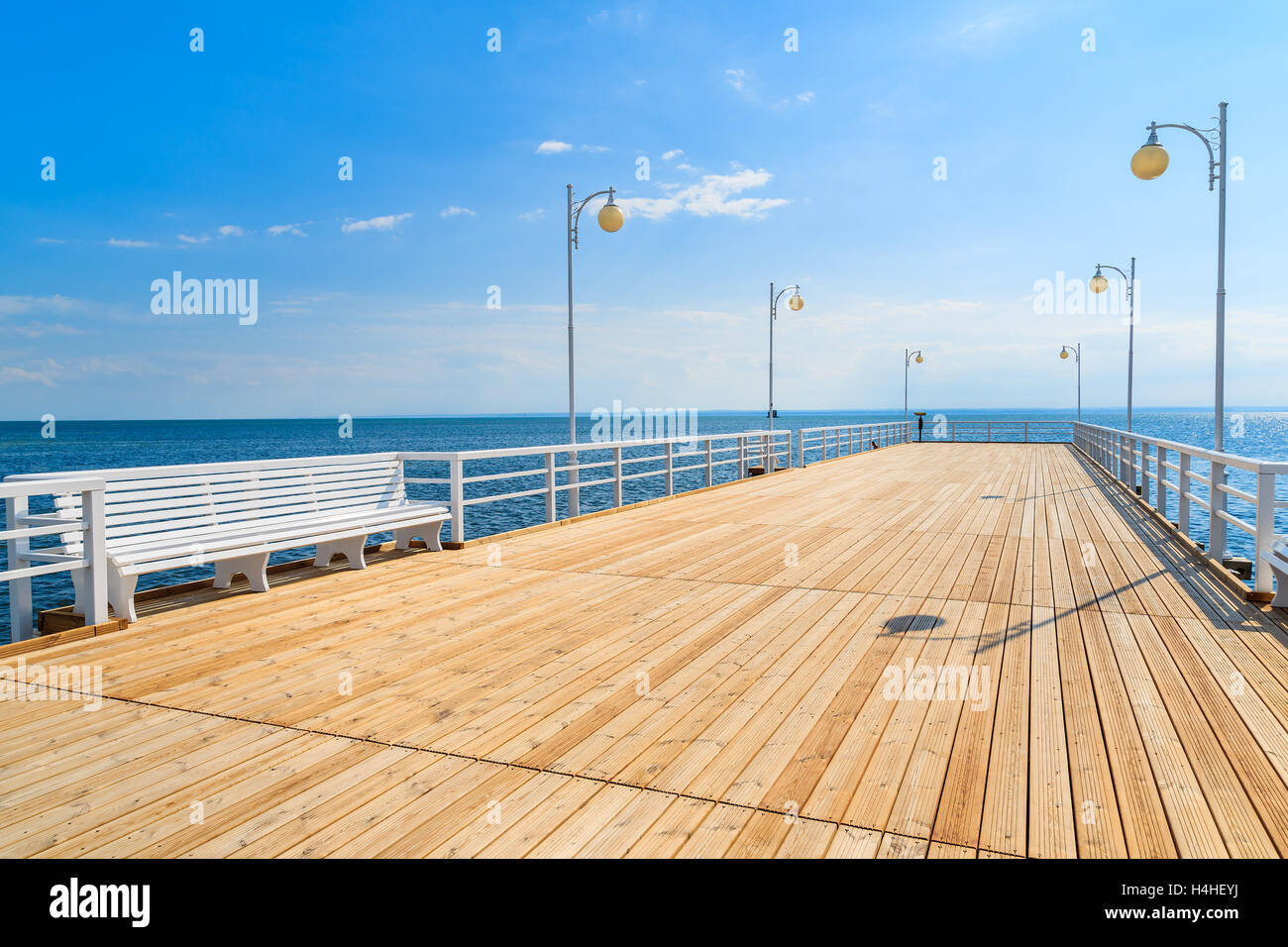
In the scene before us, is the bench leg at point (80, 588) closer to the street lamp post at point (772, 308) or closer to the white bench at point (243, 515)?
the white bench at point (243, 515)

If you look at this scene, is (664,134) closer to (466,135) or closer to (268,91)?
(466,135)

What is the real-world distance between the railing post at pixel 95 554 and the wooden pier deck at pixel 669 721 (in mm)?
192

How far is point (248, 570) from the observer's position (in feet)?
17.0

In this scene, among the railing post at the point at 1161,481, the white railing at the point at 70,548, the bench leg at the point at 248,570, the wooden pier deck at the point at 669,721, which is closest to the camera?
the wooden pier deck at the point at 669,721

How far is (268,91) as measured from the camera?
80.6 ft

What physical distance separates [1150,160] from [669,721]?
815 centimetres

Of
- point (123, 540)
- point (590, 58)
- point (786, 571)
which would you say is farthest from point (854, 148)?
point (123, 540)

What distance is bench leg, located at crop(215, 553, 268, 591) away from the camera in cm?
514

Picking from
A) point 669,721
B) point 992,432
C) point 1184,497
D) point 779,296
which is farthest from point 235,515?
point 992,432

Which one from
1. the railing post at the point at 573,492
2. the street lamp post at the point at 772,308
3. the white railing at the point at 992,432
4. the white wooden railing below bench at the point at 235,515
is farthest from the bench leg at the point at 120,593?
the white railing at the point at 992,432

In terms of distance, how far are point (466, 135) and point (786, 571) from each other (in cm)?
1827

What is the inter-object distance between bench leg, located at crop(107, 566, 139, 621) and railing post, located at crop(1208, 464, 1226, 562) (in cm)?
753

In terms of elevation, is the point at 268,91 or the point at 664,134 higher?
the point at 268,91

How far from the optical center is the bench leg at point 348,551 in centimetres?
595
